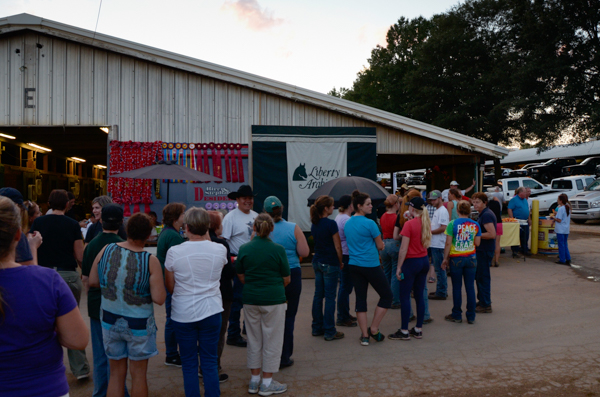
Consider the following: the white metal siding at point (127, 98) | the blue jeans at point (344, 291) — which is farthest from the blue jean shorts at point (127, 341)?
the white metal siding at point (127, 98)

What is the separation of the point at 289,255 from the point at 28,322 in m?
3.31

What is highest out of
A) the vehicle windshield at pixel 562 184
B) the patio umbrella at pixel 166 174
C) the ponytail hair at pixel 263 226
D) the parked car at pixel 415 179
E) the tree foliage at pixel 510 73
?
the tree foliage at pixel 510 73

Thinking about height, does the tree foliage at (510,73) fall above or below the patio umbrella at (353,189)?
above

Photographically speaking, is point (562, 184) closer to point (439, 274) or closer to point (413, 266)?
point (439, 274)

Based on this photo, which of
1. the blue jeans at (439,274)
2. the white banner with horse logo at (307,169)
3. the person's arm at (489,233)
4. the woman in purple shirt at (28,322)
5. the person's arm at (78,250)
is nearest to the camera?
the woman in purple shirt at (28,322)

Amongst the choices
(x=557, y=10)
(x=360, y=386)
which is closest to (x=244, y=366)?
(x=360, y=386)

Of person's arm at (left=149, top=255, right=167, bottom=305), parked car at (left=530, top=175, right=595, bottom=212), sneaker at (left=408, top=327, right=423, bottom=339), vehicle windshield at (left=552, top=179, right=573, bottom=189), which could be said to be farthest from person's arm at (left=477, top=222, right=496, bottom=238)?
vehicle windshield at (left=552, top=179, right=573, bottom=189)

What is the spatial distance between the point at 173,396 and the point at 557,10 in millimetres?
28578

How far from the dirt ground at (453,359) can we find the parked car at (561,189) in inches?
605

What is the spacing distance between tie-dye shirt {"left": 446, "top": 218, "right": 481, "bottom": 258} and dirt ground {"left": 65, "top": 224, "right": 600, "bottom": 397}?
108cm

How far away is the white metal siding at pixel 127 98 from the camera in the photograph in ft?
32.6

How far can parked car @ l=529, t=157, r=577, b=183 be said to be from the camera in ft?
111

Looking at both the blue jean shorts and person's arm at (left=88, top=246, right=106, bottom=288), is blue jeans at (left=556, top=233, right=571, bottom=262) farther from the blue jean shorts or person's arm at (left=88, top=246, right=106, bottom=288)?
person's arm at (left=88, top=246, right=106, bottom=288)

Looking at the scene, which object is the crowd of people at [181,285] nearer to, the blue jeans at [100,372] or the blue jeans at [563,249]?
the blue jeans at [100,372]
